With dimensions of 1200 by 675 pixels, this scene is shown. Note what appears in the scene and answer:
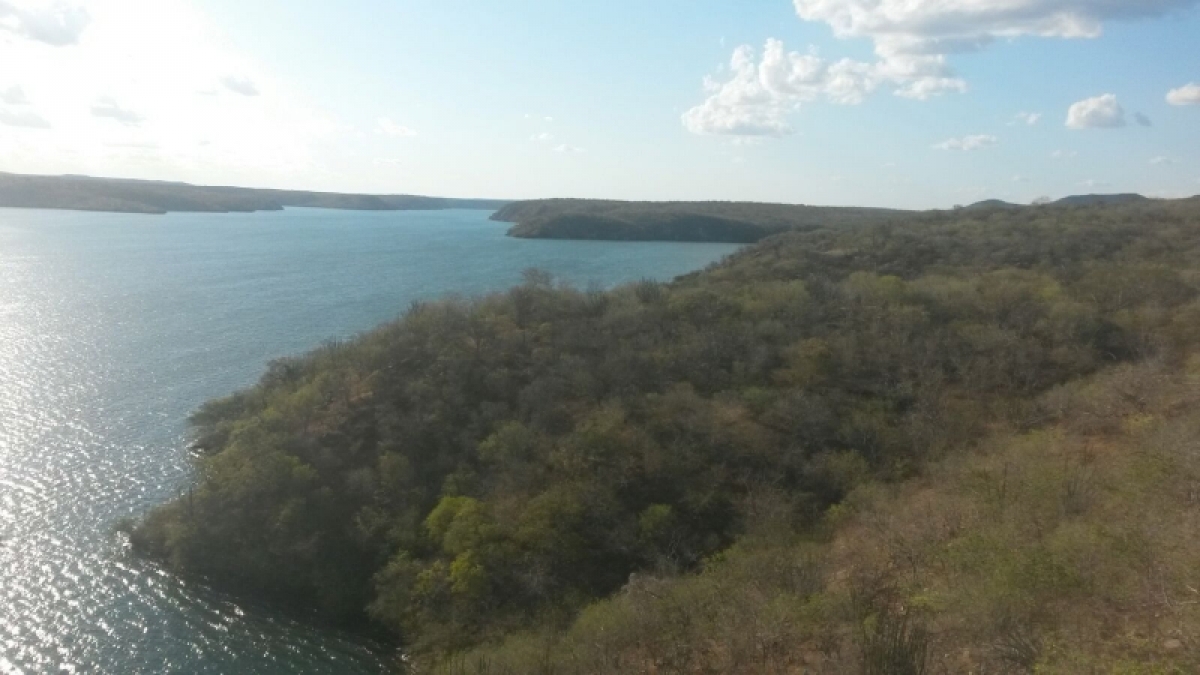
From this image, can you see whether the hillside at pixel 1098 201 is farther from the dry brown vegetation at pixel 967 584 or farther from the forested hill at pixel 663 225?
the dry brown vegetation at pixel 967 584

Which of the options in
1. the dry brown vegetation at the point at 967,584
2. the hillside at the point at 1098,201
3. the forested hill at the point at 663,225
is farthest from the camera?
the forested hill at the point at 663,225

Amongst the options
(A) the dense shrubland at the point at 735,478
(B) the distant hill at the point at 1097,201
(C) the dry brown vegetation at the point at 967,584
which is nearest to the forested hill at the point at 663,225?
(B) the distant hill at the point at 1097,201

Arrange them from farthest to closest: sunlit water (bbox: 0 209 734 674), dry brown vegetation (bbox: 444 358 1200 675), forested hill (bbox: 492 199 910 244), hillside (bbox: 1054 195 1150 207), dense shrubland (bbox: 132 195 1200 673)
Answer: forested hill (bbox: 492 199 910 244)
hillside (bbox: 1054 195 1150 207)
sunlit water (bbox: 0 209 734 674)
dense shrubland (bbox: 132 195 1200 673)
dry brown vegetation (bbox: 444 358 1200 675)

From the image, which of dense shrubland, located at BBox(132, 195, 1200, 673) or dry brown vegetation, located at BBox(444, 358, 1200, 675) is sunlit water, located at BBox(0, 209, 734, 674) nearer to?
dense shrubland, located at BBox(132, 195, 1200, 673)

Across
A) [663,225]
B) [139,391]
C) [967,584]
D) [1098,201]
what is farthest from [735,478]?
[663,225]

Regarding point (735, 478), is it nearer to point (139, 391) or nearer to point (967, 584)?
point (967, 584)

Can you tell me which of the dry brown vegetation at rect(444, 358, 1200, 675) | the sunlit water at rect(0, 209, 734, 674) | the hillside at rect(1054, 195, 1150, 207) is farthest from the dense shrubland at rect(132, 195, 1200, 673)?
the hillside at rect(1054, 195, 1150, 207)
